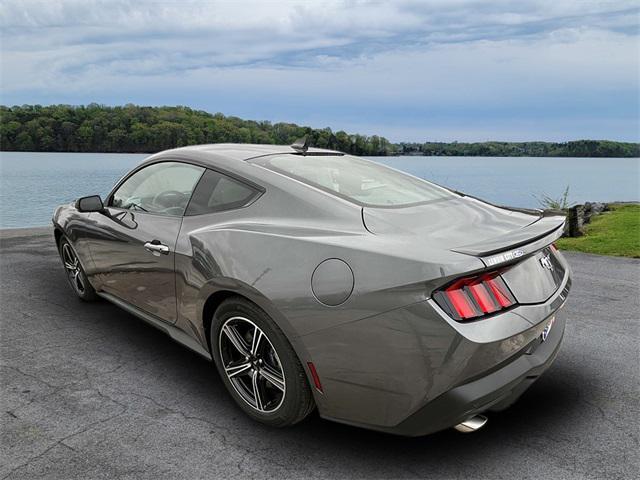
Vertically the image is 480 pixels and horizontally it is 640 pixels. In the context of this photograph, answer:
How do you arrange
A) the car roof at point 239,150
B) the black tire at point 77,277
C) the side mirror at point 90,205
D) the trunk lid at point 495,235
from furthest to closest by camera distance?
the black tire at point 77,277 → the side mirror at point 90,205 → the car roof at point 239,150 → the trunk lid at point 495,235

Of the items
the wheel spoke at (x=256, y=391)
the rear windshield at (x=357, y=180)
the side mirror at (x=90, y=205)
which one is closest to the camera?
the wheel spoke at (x=256, y=391)

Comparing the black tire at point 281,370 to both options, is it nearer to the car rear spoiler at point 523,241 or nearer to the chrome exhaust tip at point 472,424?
the chrome exhaust tip at point 472,424

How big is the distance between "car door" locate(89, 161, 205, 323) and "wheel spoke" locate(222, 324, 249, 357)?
0.55m

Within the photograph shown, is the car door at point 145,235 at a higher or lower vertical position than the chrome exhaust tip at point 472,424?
higher

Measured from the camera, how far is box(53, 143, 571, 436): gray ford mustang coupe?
215cm

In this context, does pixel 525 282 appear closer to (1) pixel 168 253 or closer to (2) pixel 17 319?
(1) pixel 168 253

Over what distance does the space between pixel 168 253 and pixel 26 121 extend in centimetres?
3023

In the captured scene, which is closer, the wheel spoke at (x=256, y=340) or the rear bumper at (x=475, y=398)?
the rear bumper at (x=475, y=398)

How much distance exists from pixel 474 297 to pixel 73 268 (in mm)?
4176

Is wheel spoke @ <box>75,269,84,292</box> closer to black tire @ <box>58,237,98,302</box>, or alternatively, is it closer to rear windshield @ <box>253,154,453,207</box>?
black tire @ <box>58,237,98,302</box>

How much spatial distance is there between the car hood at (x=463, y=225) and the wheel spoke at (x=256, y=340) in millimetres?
803

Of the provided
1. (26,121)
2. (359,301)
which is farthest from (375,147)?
(26,121)

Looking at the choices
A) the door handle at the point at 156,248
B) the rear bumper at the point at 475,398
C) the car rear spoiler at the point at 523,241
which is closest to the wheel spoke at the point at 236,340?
the door handle at the point at 156,248

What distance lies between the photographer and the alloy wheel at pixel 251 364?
8.93ft
